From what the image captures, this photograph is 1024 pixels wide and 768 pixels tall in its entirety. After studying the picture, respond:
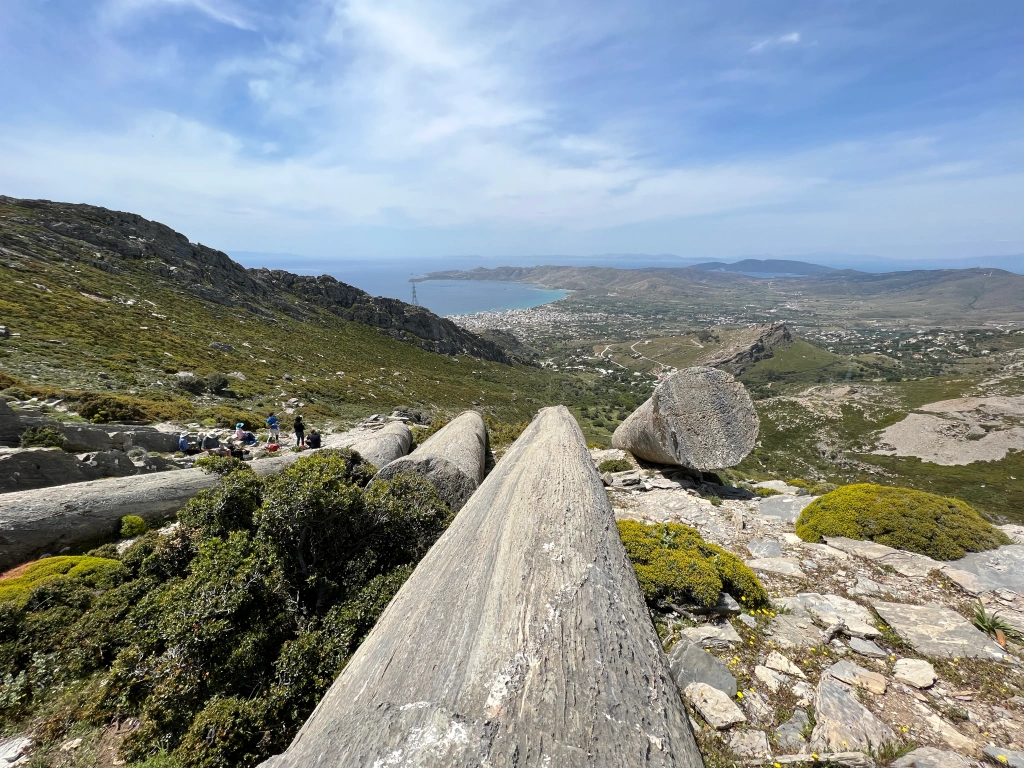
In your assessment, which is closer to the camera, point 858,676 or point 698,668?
point 858,676

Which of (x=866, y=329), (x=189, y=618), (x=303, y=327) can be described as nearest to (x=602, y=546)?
(x=189, y=618)

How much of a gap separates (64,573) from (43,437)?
4.86m

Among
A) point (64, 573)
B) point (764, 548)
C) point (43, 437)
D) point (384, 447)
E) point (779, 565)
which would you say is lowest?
point (764, 548)

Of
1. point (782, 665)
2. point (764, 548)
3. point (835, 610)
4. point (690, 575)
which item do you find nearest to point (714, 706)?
point (782, 665)

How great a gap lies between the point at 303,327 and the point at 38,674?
169 feet

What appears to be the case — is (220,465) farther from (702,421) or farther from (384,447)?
(702,421)

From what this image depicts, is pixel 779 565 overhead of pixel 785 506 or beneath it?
overhead

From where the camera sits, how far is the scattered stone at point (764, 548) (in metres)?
7.66

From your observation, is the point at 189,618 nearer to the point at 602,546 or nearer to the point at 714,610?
the point at 602,546

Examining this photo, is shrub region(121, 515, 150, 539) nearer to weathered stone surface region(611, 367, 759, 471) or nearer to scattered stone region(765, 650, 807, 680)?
scattered stone region(765, 650, 807, 680)

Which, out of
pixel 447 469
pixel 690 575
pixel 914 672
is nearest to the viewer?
pixel 914 672

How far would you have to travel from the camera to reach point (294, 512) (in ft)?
18.1

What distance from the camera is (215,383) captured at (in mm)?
21688

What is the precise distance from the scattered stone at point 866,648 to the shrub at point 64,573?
408 inches
